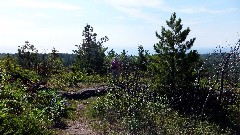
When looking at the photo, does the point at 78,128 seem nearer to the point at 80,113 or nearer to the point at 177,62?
the point at 80,113

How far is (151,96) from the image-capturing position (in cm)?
1677

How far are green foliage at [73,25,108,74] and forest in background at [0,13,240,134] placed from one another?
20.7 ft

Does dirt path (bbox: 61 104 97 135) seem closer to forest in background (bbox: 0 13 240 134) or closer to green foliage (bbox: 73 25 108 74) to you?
forest in background (bbox: 0 13 240 134)

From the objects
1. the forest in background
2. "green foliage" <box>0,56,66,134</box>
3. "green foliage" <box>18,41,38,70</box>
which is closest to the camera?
"green foliage" <box>0,56,66,134</box>

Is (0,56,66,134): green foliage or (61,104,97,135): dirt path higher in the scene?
(0,56,66,134): green foliage

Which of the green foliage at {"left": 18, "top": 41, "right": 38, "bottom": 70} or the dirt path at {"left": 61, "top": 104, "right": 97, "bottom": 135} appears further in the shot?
the green foliage at {"left": 18, "top": 41, "right": 38, "bottom": 70}

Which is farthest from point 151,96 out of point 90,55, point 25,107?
point 90,55

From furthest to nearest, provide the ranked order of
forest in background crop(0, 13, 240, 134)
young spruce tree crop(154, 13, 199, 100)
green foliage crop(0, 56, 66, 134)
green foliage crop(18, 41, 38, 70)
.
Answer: green foliage crop(18, 41, 38, 70), young spruce tree crop(154, 13, 199, 100), forest in background crop(0, 13, 240, 134), green foliage crop(0, 56, 66, 134)

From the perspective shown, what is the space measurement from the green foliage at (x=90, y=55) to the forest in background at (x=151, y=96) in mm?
6320

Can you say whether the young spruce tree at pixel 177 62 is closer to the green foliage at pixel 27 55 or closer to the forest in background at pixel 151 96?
the forest in background at pixel 151 96

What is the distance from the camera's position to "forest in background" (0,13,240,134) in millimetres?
10562

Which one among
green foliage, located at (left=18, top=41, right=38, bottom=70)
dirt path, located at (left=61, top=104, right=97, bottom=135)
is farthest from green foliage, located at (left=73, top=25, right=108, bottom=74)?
dirt path, located at (left=61, top=104, right=97, bottom=135)

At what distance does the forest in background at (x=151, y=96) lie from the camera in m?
10.6

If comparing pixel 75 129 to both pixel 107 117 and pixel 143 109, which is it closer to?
pixel 107 117
